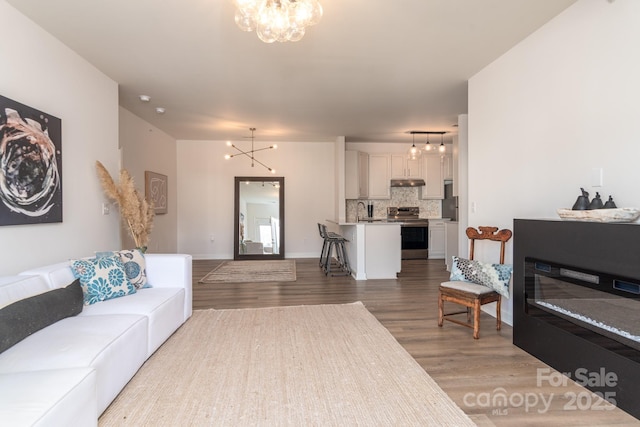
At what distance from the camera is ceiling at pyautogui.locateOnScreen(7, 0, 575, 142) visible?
2406mm

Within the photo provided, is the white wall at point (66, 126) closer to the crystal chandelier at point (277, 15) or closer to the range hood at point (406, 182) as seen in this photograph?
the crystal chandelier at point (277, 15)

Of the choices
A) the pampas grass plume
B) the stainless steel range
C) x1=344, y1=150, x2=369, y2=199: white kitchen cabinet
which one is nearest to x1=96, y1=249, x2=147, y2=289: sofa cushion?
the pampas grass plume

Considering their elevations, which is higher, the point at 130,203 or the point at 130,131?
the point at 130,131

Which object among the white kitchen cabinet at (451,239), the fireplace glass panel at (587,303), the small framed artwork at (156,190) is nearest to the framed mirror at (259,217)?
the small framed artwork at (156,190)

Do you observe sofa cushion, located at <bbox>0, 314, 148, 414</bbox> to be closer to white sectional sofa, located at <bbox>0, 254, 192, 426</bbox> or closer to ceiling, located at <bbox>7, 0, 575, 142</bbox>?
white sectional sofa, located at <bbox>0, 254, 192, 426</bbox>

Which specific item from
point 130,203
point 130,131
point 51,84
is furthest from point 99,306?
point 130,131

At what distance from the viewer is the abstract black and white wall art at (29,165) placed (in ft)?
7.70

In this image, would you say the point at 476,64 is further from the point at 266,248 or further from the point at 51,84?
the point at 266,248

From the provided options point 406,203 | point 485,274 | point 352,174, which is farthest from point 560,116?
point 406,203

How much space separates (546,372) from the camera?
221 cm

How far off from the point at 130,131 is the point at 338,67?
3637 millimetres

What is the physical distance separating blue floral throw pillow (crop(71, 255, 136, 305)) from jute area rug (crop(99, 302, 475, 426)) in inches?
23.3

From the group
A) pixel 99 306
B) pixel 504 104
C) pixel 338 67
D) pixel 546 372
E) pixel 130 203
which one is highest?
pixel 338 67

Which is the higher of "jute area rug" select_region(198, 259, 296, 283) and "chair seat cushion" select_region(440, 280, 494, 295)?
"chair seat cushion" select_region(440, 280, 494, 295)
